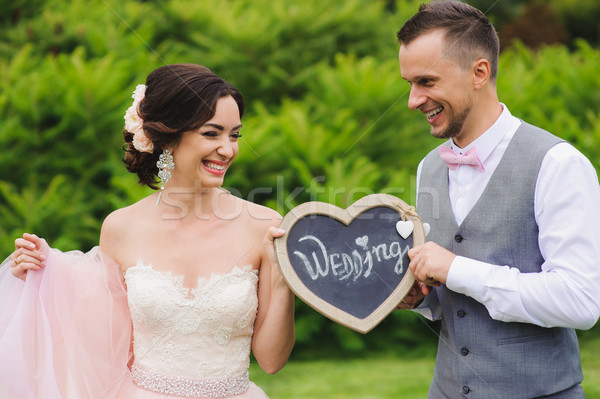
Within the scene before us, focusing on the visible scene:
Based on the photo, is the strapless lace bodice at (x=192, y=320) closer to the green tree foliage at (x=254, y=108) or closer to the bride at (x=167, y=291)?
the bride at (x=167, y=291)

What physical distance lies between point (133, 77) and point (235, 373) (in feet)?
17.8

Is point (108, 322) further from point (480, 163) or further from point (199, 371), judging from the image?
point (480, 163)

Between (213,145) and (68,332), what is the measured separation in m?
1.04

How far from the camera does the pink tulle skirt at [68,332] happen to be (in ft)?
8.73

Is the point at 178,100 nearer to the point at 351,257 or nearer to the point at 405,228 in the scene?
the point at 351,257

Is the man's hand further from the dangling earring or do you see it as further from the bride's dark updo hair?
the dangling earring

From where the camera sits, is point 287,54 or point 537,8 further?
point 537,8

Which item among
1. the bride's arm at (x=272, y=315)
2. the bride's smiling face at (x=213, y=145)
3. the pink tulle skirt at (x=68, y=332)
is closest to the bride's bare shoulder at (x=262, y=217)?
the bride's arm at (x=272, y=315)

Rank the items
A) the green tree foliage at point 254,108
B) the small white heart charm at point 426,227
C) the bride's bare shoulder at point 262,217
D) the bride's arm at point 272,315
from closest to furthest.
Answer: the small white heart charm at point 426,227
the bride's arm at point 272,315
the bride's bare shoulder at point 262,217
the green tree foliage at point 254,108

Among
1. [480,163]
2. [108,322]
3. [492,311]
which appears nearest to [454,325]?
[492,311]

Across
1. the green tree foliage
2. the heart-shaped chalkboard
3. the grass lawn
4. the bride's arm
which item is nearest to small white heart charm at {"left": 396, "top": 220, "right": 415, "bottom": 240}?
the heart-shaped chalkboard

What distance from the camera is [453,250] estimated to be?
8.43ft

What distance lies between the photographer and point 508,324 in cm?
244

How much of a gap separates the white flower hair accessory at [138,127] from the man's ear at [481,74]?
1460 millimetres
